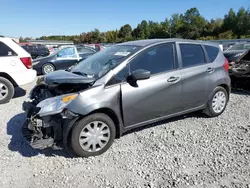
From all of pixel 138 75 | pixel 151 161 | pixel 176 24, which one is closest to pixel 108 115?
pixel 138 75

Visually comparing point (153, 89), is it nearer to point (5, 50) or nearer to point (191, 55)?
point (191, 55)

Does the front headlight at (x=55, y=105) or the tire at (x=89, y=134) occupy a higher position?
the front headlight at (x=55, y=105)

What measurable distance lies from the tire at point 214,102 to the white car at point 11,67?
4.79 metres

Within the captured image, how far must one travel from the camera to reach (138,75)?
3.52 meters

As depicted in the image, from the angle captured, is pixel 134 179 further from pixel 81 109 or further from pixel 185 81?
pixel 185 81

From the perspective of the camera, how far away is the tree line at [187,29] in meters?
64.9

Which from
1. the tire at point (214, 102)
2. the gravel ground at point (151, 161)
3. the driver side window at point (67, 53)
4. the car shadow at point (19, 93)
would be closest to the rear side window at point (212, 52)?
the tire at point (214, 102)

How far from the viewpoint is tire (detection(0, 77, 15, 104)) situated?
6238 millimetres

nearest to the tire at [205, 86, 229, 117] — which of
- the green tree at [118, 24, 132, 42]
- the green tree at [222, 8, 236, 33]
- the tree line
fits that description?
the tree line

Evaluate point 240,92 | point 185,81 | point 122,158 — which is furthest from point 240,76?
point 122,158

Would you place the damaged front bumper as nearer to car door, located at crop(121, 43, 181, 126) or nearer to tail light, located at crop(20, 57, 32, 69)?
car door, located at crop(121, 43, 181, 126)

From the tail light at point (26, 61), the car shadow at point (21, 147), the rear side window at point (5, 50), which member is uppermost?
the rear side window at point (5, 50)

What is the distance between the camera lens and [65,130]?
10.6ft

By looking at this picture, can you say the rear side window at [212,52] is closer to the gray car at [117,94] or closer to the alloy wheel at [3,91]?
the gray car at [117,94]
